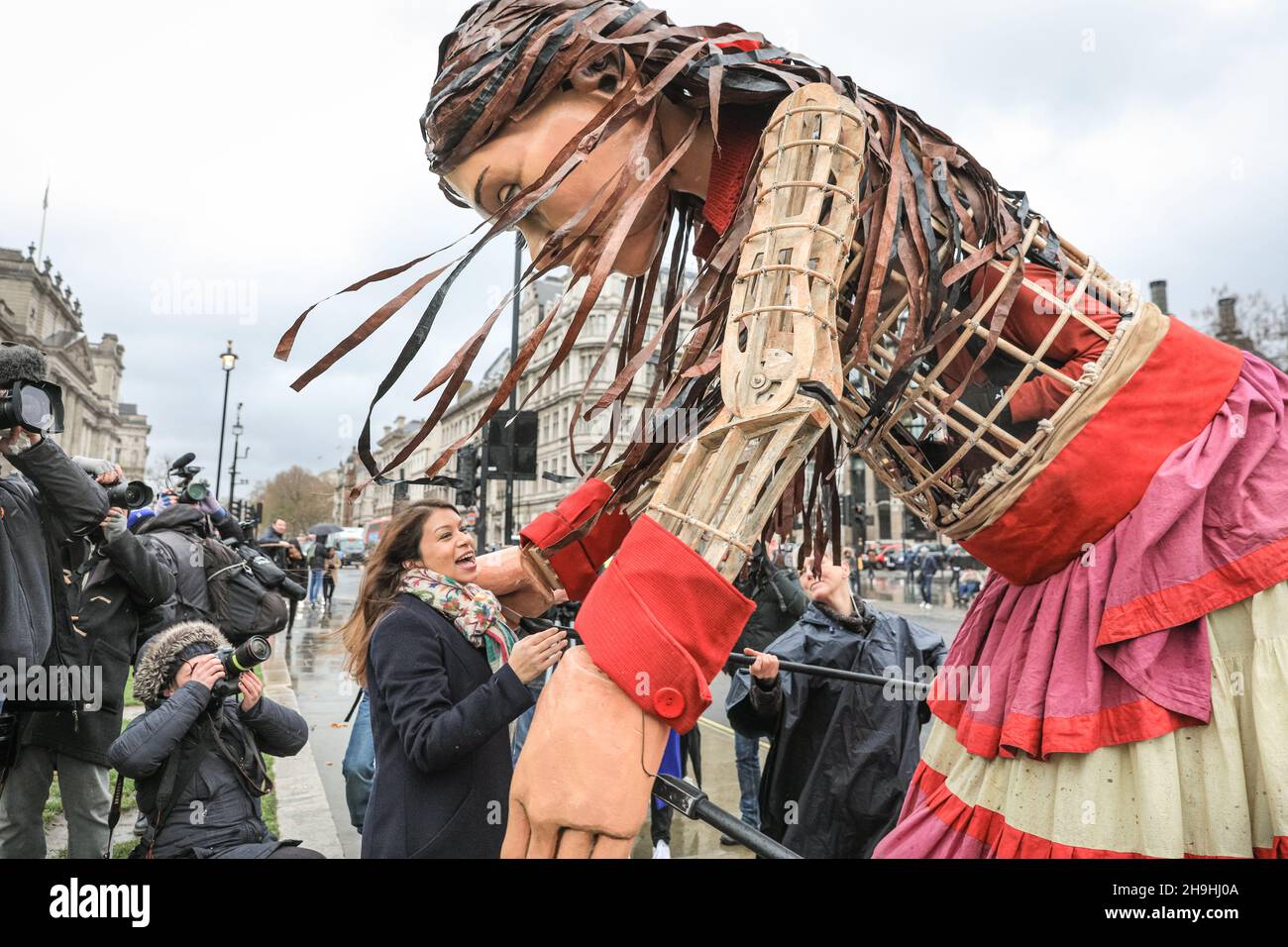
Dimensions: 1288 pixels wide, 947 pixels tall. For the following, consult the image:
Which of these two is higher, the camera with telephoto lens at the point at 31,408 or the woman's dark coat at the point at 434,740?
the camera with telephoto lens at the point at 31,408

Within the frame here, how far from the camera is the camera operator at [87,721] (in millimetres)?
3740

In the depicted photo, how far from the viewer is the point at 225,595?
5.39 meters

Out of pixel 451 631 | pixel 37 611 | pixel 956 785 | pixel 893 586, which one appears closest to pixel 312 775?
pixel 37 611

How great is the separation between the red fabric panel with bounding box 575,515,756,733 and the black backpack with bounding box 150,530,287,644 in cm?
504

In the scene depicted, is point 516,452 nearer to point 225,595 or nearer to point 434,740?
point 225,595

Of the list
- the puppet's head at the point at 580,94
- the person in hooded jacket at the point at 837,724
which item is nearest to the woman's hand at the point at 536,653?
the person in hooded jacket at the point at 837,724

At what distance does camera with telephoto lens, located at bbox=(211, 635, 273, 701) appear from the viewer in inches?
134

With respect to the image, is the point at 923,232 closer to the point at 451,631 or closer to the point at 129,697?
the point at 451,631

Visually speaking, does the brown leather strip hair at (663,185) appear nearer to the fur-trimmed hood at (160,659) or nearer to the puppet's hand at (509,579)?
the puppet's hand at (509,579)

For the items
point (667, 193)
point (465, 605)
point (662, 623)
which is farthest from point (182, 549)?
point (662, 623)

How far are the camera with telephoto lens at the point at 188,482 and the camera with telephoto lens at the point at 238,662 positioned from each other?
88.6 inches

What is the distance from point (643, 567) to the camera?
89 cm

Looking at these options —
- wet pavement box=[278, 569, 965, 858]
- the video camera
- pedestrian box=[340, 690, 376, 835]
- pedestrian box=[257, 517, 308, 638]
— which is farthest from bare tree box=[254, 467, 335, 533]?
pedestrian box=[340, 690, 376, 835]

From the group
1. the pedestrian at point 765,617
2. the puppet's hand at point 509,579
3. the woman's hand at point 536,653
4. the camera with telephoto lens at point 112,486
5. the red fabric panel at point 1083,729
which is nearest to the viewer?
the red fabric panel at point 1083,729
